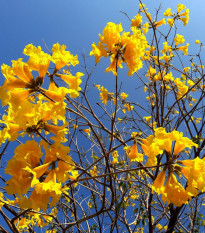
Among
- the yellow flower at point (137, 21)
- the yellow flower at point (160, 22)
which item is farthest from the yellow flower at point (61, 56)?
the yellow flower at point (160, 22)

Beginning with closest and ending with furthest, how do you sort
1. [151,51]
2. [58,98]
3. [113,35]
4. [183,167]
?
[58,98], [183,167], [113,35], [151,51]

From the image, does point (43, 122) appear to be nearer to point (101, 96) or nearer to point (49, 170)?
point (49, 170)

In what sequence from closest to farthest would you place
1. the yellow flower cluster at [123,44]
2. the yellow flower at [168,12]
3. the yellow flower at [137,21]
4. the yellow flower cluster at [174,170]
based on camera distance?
the yellow flower cluster at [174,170]
the yellow flower cluster at [123,44]
the yellow flower at [137,21]
the yellow flower at [168,12]

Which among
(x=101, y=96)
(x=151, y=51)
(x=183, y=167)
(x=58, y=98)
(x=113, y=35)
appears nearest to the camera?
(x=58, y=98)

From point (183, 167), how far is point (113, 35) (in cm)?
111

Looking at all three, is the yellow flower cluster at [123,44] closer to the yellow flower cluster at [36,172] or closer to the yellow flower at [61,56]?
the yellow flower at [61,56]

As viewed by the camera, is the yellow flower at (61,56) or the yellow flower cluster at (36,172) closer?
the yellow flower cluster at (36,172)

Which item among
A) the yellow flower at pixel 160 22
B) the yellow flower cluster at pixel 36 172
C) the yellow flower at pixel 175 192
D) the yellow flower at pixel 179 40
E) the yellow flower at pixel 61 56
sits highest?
the yellow flower at pixel 179 40

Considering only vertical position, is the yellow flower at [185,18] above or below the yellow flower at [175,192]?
above

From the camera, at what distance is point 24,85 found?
1.23 m

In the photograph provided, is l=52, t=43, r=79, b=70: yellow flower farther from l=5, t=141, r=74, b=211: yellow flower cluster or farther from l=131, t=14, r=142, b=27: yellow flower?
l=131, t=14, r=142, b=27: yellow flower

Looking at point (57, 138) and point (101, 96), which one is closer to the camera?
point (57, 138)

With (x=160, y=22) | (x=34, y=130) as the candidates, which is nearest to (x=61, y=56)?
(x=34, y=130)

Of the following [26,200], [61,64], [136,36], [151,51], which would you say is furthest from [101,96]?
[26,200]
